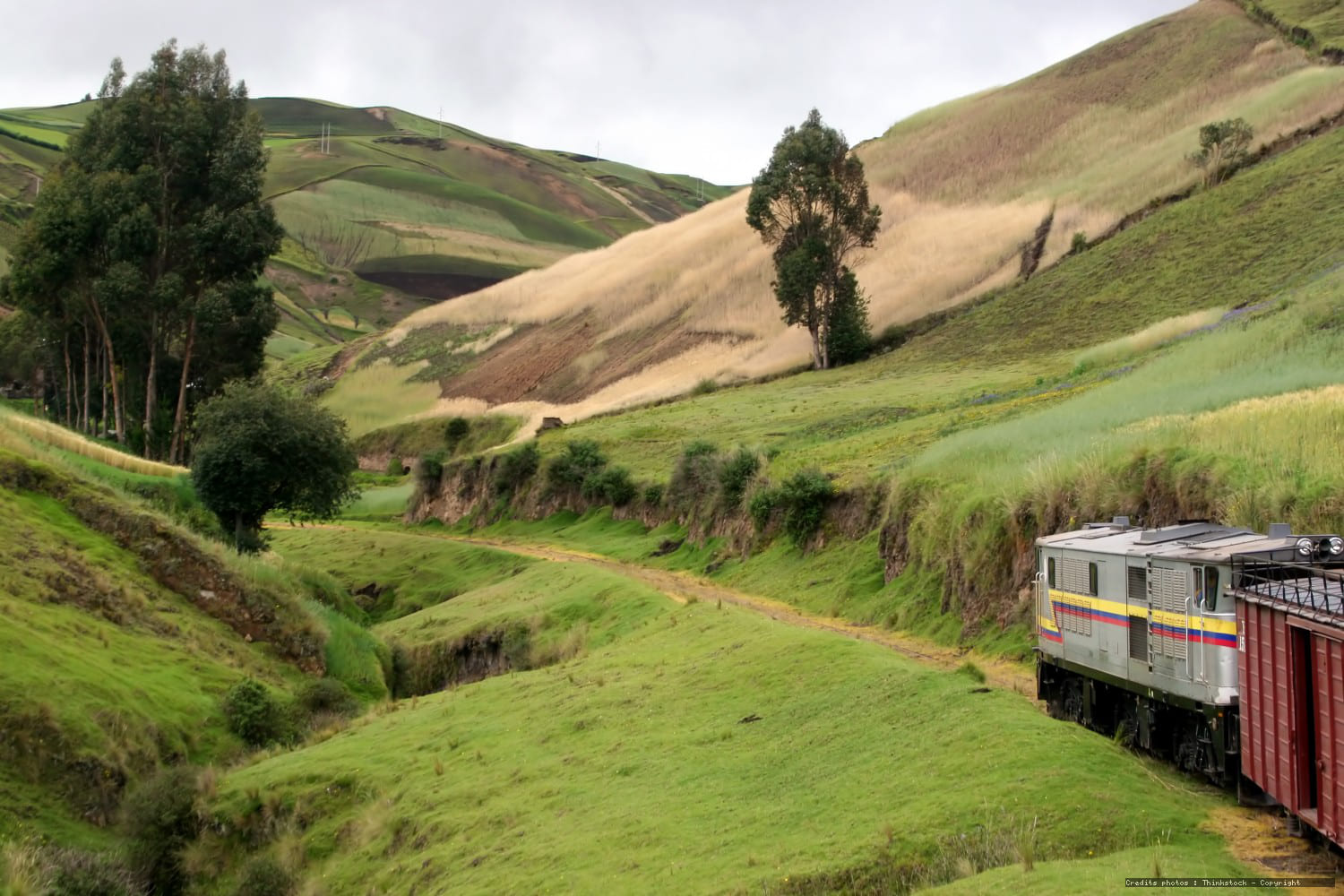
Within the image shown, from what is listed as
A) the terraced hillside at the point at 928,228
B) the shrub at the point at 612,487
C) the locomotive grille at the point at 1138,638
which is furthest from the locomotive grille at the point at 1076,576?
the terraced hillside at the point at 928,228

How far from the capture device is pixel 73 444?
48.8 metres

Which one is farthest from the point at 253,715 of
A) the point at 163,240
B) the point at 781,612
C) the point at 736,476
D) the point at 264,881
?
the point at 163,240

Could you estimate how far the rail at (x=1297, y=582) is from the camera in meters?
14.2

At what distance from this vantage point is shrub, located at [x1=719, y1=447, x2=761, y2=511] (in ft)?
172

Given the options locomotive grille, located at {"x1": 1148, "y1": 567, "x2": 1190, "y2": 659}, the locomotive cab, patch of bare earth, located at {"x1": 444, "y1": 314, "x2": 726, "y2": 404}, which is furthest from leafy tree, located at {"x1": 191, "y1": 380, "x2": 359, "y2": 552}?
patch of bare earth, located at {"x1": 444, "y1": 314, "x2": 726, "y2": 404}

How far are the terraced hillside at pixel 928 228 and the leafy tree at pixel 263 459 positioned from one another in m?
39.9

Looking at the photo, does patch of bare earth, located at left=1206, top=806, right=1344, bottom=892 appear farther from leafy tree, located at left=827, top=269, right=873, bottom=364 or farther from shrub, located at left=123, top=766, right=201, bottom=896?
leafy tree, located at left=827, top=269, right=873, bottom=364

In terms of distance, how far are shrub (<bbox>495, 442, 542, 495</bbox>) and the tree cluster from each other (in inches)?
581

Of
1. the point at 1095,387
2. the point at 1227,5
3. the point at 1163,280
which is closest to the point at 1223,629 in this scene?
the point at 1095,387

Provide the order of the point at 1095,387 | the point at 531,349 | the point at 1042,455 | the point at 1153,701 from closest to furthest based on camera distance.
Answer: the point at 1153,701 → the point at 1042,455 → the point at 1095,387 → the point at 531,349

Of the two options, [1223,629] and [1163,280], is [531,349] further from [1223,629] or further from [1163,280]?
[1223,629]

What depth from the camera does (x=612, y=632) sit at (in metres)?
38.7

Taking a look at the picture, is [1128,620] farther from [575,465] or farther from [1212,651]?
[575,465]

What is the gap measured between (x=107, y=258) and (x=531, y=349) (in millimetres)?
61092
